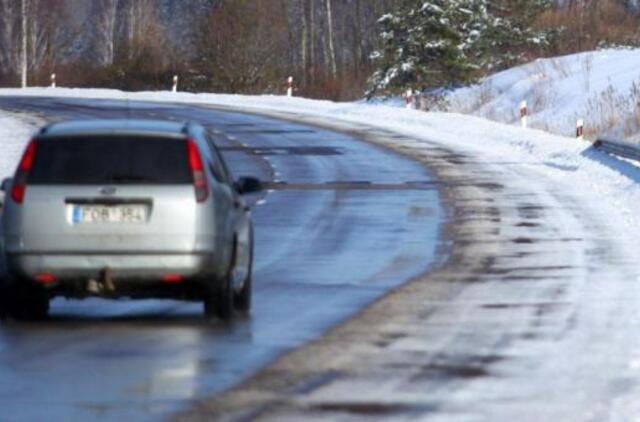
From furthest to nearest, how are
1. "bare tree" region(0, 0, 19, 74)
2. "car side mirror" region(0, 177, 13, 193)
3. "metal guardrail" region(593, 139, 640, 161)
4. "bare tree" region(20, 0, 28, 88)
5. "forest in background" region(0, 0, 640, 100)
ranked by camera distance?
"bare tree" region(0, 0, 19, 74) → "bare tree" region(20, 0, 28, 88) → "forest in background" region(0, 0, 640, 100) → "metal guardrail" region(593, 139, 640, 161) → "car side mirror" region(0, 177, 13, 193)

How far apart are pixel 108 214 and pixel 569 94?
4395 cm

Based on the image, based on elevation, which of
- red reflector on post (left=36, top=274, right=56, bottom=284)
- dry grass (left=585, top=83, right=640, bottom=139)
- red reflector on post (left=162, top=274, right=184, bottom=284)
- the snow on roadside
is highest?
red reflector on post (left=162, top=274, right=184, bottom=284)

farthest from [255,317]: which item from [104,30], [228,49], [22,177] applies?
[104,30]

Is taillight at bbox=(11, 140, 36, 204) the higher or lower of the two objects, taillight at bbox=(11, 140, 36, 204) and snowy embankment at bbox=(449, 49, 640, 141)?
the higher

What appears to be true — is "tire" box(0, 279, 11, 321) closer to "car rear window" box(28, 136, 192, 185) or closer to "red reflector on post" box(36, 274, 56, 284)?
"red reflector on post" box(36, 274, 56, 284)

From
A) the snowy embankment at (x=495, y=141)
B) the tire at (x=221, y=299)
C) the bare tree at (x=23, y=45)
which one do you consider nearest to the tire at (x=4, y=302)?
the tire at (x=221, y=299)

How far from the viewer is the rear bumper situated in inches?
521

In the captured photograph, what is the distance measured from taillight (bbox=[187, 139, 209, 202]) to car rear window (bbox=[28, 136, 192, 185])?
0.12 feet

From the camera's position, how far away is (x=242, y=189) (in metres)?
15.0

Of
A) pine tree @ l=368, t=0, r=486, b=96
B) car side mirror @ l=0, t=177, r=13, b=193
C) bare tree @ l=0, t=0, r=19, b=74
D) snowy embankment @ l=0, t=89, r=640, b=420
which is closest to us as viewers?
snowy embankment @ l=0, t=89, r=640, b=420

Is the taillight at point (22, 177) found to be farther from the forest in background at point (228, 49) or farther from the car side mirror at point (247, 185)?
the forest in background at point (228, 49)

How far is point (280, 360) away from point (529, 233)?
34.2ft

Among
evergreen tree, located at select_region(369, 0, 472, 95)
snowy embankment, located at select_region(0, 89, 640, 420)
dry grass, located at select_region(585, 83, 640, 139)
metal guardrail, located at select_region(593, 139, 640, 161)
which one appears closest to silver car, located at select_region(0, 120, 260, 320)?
snowy embankment, located at select_region(0, 89, 640, 420)

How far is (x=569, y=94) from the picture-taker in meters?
56.2
